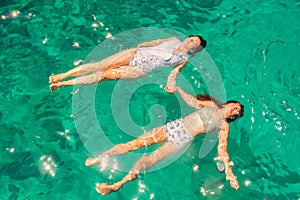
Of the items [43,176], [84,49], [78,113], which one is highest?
[84,49]

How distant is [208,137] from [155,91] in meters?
1.77

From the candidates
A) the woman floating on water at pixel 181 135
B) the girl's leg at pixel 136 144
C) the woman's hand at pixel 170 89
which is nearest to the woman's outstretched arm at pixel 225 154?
the woman floating on water at pixel 181 135

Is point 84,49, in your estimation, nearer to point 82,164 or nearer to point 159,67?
point 159,67

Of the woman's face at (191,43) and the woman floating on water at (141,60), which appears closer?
the woman floating on water at (141,60)

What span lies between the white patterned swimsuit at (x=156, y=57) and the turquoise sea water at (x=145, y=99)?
75cm

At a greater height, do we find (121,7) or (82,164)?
(121,7)

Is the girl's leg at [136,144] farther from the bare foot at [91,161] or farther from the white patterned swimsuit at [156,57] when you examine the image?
the white patterned swimsuit at [156,57]

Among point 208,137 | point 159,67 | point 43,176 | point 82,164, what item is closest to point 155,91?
point 159,67

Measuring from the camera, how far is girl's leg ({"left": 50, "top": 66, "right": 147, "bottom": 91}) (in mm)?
8211

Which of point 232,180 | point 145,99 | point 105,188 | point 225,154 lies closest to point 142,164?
point 105,188

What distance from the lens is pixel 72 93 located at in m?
8.96

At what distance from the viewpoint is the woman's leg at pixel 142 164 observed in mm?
7176

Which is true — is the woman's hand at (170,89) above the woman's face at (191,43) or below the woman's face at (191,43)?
below

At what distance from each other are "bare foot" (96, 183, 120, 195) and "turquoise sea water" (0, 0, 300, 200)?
1.85 ft
